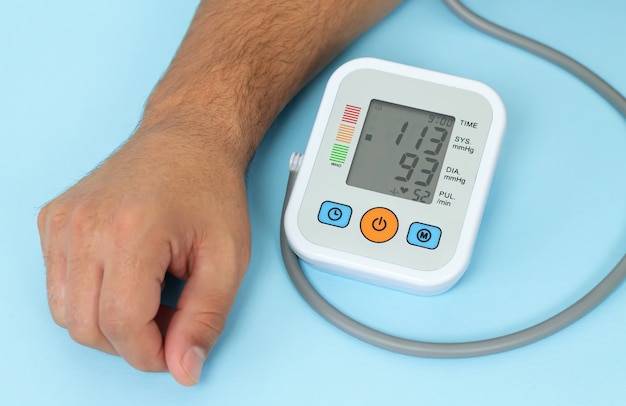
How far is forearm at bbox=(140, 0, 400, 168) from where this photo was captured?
98 cm

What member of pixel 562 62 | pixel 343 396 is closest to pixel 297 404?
pixel 343 396

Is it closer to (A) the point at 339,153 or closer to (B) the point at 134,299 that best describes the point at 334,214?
(A) the point at 339,153

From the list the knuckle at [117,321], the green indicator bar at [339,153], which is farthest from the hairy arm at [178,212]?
the green indicator bar at [339,153]

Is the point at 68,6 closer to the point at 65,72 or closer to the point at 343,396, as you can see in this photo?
the point at 65,72

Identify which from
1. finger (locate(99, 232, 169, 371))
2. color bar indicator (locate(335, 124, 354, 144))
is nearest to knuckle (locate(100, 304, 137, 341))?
finger (locate(99, 232, 169, 371))

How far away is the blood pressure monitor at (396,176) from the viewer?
0.87m

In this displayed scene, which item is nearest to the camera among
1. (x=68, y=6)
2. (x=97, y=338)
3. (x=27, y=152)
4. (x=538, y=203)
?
(x=97, y=338)

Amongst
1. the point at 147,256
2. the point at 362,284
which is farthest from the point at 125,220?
the point at 362,284

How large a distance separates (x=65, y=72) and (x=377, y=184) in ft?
1.63

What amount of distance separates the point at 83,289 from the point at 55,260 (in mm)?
71

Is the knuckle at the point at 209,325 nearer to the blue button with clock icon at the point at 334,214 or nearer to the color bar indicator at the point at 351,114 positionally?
the blue button with clock icon at the point at 334,214

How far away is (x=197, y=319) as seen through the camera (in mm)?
814

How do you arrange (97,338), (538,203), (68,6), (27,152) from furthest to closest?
1. (68,6)
2. (27,152)
3. (538,203)
4. (97,338)

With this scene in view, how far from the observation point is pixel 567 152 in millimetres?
972
